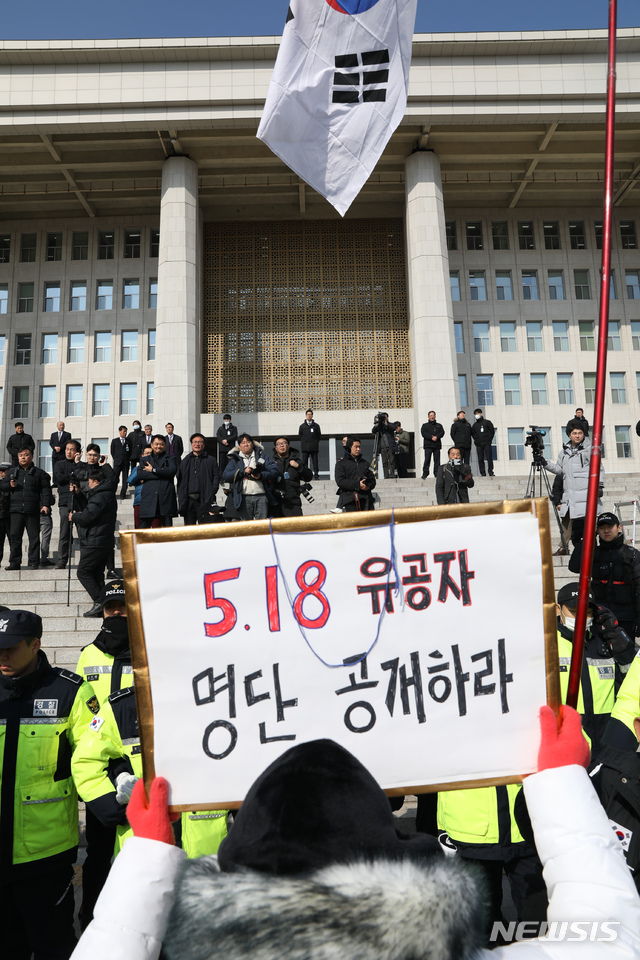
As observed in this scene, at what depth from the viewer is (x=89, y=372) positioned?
2922 cm

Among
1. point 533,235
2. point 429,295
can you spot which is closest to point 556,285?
point 533,235

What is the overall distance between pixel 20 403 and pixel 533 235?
22.4 meters

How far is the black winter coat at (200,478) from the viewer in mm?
10977

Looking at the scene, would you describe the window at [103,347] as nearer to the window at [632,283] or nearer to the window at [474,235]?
the window at [474,235]

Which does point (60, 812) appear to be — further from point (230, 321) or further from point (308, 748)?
point (230, 321)

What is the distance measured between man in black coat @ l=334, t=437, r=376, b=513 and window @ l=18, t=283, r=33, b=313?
23.6 meters

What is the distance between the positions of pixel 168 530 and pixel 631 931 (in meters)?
1.17

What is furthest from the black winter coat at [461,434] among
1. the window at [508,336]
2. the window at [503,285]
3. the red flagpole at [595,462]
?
the red flagpole at [595,462]

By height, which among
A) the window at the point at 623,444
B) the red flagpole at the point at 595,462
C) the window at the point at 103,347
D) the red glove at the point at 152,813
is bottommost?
the red glove at the point at 152,813

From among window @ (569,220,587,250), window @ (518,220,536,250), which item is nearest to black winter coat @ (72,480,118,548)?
window @ (518,220,536,250)

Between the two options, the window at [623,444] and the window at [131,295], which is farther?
the window at [131,295]

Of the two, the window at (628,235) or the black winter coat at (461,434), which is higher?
the window at (628,235)

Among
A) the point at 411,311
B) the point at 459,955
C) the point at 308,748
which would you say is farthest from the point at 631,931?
the point at 411,311

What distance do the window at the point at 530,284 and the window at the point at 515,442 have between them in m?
5.70
